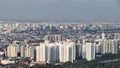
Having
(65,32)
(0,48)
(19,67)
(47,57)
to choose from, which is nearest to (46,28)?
(65,32)

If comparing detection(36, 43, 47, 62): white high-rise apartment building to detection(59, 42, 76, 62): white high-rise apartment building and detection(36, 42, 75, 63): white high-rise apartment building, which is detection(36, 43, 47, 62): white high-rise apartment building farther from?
detection(59, 42, 76, 62): white high-rise apartment building

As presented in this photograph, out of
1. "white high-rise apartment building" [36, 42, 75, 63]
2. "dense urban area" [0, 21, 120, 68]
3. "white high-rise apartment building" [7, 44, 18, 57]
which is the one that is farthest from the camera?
"white high-rise apartment building" [7, 44, 18, 57]

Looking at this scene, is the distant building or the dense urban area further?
the distant building

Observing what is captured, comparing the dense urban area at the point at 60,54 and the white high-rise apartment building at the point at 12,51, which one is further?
the white high-rise apartment building at the point at 12,51

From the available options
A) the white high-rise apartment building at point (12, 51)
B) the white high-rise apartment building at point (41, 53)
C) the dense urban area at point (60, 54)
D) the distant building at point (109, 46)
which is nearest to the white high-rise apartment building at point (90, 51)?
the dense urban area at point (60, 54)

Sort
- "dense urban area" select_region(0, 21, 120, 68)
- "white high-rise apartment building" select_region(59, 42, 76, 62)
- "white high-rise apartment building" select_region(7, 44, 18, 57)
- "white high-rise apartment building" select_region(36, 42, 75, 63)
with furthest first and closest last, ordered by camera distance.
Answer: "white high-rise apartment building" select_region(7, 44, 18, 57) < "white high-rise apartment building" select_region(36, 42, 75, 63) < "white high-rise apartment building" select_region(59, 42, 76, 62) < "dense urban area" select_region(0, 21, 120, 68)

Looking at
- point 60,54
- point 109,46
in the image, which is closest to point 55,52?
point 60,54

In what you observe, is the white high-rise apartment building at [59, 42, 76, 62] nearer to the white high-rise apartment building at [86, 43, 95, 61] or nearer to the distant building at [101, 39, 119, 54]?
the white high-rise apartment building at [86, 43, 95, 61]

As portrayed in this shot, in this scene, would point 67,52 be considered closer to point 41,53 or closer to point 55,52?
point 55,52

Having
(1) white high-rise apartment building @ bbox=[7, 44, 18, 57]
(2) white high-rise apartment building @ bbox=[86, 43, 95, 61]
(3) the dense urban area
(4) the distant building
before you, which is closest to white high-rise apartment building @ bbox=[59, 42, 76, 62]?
(3) the dense urban area

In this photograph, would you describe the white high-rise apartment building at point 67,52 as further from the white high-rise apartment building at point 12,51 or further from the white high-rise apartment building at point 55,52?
the white high-rise apartment building at point 12,51

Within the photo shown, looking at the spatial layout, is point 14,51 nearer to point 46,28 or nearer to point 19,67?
point 19,67
